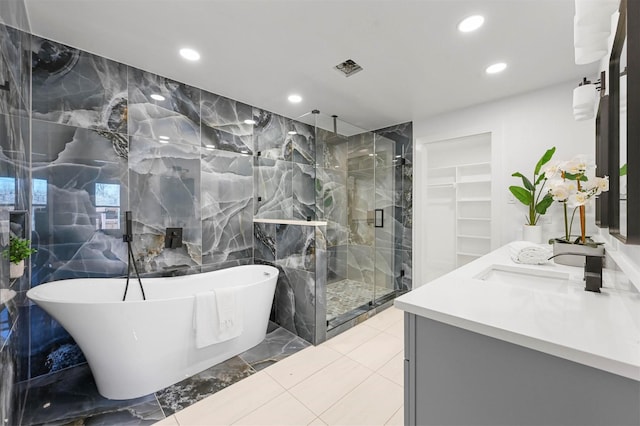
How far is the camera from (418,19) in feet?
5.57

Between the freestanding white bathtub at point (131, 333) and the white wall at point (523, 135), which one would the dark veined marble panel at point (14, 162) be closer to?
the freestanding white bathtub at point (131, 333)

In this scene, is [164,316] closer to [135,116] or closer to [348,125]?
[135,116]

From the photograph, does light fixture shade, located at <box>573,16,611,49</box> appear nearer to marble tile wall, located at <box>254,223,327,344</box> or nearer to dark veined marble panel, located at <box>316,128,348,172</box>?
marble tile wall, located at <box>254,223,327,344</box>

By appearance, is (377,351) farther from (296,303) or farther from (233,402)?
(233,402)

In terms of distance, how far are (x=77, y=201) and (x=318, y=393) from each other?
2.32 metres

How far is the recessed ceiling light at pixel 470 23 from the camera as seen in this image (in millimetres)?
1691

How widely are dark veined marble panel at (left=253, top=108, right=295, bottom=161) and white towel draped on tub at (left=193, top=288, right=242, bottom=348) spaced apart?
187cm

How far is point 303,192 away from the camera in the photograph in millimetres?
3652

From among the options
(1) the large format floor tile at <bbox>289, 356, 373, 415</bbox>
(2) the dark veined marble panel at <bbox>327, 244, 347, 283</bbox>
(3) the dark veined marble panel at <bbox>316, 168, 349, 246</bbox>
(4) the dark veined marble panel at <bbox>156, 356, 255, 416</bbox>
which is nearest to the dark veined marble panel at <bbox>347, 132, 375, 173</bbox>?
(3) the dark veined marble panel at <bbox>316, 168, 349, 246</bbox>

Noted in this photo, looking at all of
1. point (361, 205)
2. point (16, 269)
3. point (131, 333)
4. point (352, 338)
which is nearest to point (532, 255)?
point (352, 338)

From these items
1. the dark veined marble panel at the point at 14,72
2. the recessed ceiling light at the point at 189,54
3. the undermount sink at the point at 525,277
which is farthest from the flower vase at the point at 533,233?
the dark veined marble panel at the point at 14,72

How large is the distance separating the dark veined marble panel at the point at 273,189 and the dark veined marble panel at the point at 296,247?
63 centimetres

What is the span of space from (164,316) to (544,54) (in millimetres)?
3447

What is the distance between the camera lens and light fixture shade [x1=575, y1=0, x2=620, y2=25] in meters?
0.86
